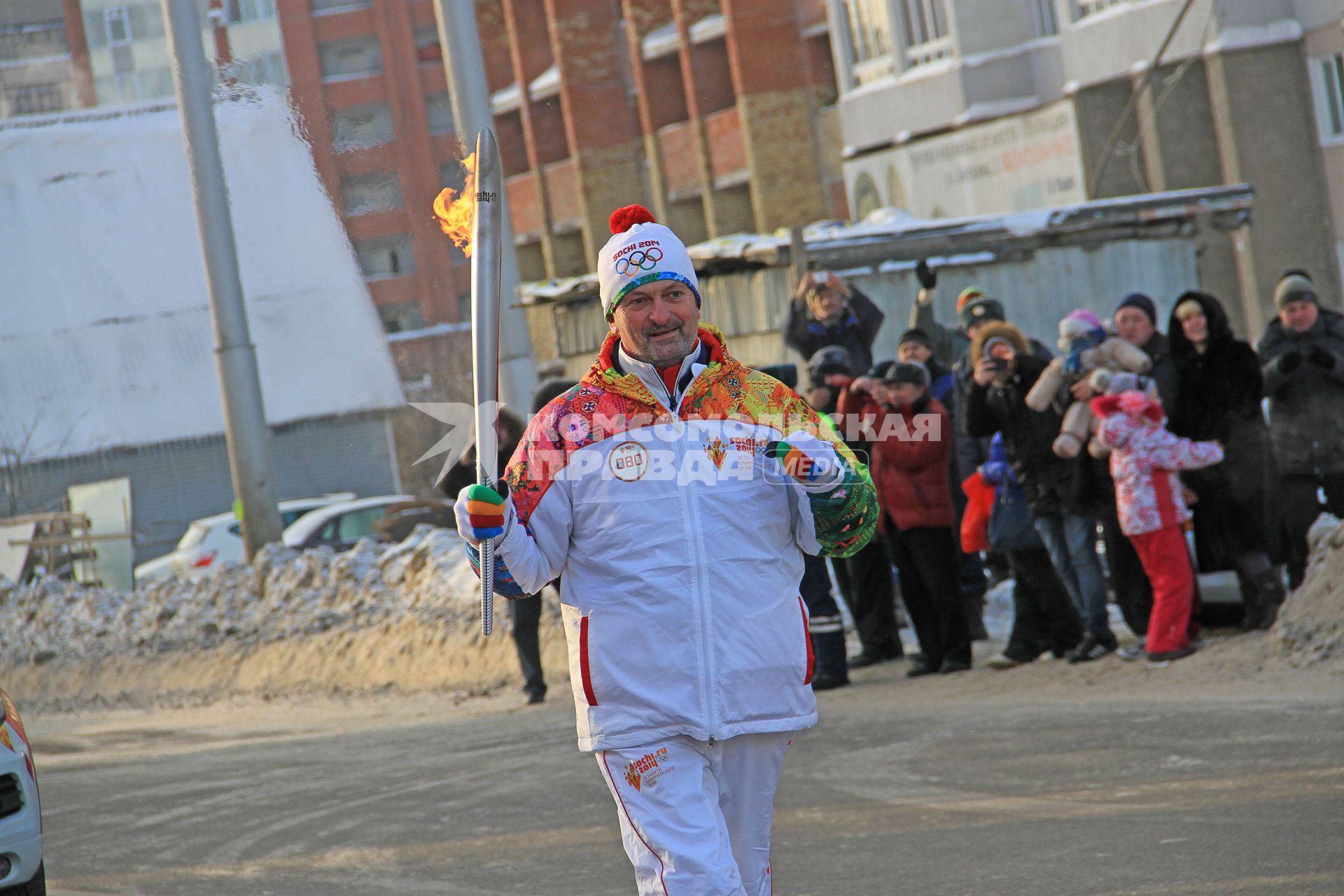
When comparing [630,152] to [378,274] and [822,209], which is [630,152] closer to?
[822,209]

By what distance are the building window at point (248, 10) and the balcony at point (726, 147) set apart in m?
23.3

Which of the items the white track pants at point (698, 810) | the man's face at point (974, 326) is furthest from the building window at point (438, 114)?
the white track pants at point (698, 810)

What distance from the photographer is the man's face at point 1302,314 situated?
1002 cm

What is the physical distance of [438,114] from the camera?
41.0 ft

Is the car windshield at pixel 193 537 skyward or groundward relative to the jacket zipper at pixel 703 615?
groundward

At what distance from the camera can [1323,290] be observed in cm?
2417

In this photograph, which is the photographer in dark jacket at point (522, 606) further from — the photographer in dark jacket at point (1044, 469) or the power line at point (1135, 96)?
the power line at point (1135, 96)

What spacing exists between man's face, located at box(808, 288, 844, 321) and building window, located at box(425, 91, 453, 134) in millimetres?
2836

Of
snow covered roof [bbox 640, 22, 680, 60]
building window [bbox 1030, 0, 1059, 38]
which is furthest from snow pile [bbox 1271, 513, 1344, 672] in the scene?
snow covered roof [bbox 640, 22, 680, 60]

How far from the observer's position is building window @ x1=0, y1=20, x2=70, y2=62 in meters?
17.5

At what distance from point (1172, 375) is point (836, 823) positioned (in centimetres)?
425

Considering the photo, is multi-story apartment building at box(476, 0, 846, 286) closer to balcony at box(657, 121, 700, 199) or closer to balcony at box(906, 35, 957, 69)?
balcony at box(657, 121, 700, 199)

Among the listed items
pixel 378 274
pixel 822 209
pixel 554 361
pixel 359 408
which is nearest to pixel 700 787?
pixel 378 274

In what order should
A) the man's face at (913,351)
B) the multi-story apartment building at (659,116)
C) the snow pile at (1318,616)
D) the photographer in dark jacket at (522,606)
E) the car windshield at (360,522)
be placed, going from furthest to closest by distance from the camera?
1. the multi-story apartment building at (659,116)
2. the car windshield at (360,522)
3. the man's face at (913,351)
4. the photographer in dark jacket at (522,606)
5. the snow pile at (1318,616)
